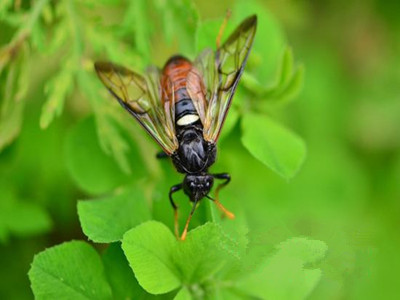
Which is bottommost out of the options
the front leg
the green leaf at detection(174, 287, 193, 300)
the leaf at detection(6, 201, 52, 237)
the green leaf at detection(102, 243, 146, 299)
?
the leaf at detection(6, 201, 52, 237)

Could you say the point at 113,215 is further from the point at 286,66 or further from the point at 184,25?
the point at 184,25

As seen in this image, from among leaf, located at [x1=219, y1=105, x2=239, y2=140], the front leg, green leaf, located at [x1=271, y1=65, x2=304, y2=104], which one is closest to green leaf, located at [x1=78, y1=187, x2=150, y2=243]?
the front leg

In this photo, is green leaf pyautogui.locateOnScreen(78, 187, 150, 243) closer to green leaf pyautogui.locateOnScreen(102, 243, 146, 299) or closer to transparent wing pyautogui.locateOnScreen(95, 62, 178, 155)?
green leaf pyautogui.locateOnScreen(102, 243, 146, 299)

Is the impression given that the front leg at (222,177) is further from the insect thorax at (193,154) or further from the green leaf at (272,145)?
the green leaf at (272,145)

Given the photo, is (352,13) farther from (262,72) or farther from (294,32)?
(262,72)

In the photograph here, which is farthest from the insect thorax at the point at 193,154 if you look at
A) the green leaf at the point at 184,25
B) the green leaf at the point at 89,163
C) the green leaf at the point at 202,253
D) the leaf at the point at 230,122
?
the green leaf at the point at 184,25

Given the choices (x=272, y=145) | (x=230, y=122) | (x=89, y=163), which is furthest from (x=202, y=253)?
(x=89, y=163)
